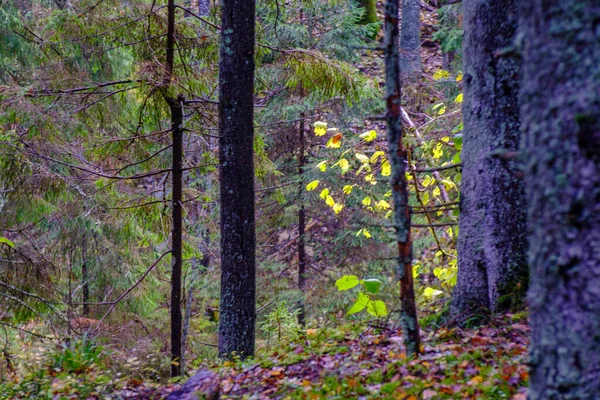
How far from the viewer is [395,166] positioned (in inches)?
126

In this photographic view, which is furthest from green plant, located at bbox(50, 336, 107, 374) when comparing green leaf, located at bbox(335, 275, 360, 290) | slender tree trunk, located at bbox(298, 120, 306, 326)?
slender tree trunk, located at bbox(298, 120, 306, 326)

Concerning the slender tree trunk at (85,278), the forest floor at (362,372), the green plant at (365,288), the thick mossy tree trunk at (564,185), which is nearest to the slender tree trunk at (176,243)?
the forest floor at (362,372)

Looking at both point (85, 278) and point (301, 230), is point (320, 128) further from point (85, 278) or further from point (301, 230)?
point (85, 278)

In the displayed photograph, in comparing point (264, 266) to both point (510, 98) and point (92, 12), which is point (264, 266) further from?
point (510, 98)

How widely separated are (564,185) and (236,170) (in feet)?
14.3

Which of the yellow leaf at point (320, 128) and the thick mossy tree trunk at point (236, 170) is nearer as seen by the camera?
the thick mossy tree trunk at point (236, 170)

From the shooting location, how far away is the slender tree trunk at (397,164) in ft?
10.1

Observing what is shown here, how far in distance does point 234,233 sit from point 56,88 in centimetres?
318

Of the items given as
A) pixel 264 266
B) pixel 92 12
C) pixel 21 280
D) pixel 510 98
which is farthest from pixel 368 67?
pixel 510 98

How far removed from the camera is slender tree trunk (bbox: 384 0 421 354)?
10.1 ft

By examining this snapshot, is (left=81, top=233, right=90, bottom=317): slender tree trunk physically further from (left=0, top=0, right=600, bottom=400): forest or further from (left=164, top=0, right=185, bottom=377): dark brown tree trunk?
(left=164, top=0, right=185, bottom=377): dark brown tree trunk

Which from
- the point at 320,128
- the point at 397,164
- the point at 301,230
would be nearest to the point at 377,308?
the point at 397,164

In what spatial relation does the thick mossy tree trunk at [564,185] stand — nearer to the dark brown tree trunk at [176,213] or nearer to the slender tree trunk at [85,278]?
the dark brown tree trunk at [176,213]

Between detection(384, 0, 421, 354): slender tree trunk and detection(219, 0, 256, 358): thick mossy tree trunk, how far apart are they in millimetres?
2769
